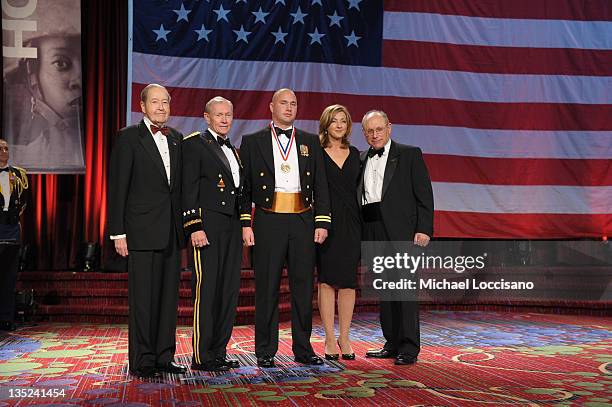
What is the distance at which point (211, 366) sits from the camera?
4.19 m

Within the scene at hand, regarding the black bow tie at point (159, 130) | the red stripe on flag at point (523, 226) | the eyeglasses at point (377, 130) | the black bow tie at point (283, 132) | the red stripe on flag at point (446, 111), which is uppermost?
the red stripe on flag at point (446, 111)

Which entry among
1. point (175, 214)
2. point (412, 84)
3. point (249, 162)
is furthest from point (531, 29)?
point (175, 214)

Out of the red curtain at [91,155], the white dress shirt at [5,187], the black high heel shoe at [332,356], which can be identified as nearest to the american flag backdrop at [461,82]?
the red curtain at [91,155]

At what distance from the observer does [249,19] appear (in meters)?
8.08

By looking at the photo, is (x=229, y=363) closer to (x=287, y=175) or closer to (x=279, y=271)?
(x=279, y=271)

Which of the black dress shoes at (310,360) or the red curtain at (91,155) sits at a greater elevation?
the red curtain at (91,155)

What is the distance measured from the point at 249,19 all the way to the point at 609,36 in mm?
4025

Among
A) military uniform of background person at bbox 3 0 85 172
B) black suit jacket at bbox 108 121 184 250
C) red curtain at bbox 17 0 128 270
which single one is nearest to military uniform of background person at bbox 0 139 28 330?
military uniform of background person at bbox 3 0 85 172

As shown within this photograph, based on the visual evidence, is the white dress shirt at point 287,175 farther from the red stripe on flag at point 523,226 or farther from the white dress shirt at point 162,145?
the red stripe on flag at point 523,226

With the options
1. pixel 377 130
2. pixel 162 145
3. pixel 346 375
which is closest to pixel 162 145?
pixel 162 145

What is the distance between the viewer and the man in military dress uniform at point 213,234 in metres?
4.21

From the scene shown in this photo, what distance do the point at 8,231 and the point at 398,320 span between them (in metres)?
3.45

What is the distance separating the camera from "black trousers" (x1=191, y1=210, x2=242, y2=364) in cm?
422

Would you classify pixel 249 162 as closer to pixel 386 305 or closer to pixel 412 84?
pixel 386 305
